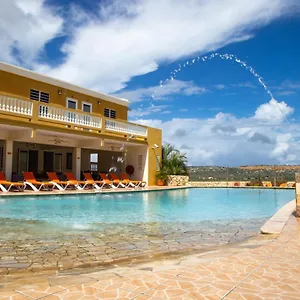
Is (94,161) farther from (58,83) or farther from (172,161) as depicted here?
(58,83)

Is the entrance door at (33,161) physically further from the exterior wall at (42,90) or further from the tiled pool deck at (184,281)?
the tiled pool deck at (184,281)

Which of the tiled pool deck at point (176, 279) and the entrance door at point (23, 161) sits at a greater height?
the entrance door at point (23, 161)

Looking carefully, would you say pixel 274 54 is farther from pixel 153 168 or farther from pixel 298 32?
pixel 153 168

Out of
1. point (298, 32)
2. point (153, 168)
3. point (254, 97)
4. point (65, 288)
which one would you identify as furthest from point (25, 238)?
point (153, 168)

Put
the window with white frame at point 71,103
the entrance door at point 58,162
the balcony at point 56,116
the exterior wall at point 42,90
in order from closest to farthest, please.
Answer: the balcony at point 56,116 < the exterior wall at point 42,90 < the window with white frame at point 71,103 < the entrance door at point 58,162

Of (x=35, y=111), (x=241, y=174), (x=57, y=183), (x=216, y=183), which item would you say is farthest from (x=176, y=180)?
(x=35, y=111)

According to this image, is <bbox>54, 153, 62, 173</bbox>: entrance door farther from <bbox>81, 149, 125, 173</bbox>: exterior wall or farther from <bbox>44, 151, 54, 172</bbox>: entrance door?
<bbox>81, 149, 125, 173</bbox>: exterior wall

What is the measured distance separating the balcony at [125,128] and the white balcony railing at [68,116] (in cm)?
91

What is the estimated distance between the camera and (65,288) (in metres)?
2.70

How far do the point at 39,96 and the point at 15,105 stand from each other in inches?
145

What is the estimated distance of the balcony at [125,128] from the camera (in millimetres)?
19672

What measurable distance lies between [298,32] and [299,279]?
1391 centimetres

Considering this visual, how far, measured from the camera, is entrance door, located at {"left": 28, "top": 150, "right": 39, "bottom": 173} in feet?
70.6

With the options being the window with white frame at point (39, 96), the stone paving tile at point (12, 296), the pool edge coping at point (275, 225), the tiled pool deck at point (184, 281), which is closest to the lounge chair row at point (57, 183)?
the window with white frame at point (39, 96)
